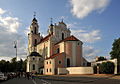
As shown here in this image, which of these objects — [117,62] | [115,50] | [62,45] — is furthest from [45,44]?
[117,62]

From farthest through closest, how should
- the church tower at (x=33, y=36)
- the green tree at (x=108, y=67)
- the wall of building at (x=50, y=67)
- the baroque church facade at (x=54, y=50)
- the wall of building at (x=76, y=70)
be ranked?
the church tower at (x=33, y=36) < the baroque church facade at (x=54, y=50) < the wall of building at (x=50, y=67) < the wall of building at (x=76, y=70) < the green tree at (x=108, y=67)

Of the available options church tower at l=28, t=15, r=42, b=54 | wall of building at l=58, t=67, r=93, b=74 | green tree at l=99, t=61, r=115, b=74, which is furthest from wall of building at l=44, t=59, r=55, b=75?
green tree at l=99, t=61, r=115, b=74

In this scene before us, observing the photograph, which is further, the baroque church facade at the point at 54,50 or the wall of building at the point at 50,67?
the baroque church facade at the point at 54,50

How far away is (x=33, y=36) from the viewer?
10912cm

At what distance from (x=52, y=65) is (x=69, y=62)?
6.84m

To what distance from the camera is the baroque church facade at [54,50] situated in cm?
8025

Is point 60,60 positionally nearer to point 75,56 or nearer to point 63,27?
point 75,56

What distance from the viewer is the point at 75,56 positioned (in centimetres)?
8056

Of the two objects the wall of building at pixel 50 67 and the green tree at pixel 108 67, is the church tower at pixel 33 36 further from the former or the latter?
the green tree at pixel 108 67

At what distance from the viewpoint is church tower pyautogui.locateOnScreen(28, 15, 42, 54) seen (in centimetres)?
10936

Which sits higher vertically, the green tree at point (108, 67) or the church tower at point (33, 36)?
the church tower at point (33, 36)

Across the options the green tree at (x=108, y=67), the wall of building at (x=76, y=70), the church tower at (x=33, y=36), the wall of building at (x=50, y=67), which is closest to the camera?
the green tree at (x=108, y=67)

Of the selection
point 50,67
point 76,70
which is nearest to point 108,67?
point 76,70

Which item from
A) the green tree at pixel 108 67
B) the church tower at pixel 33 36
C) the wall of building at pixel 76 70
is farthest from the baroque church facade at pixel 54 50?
the green tree at pixel 108 67
